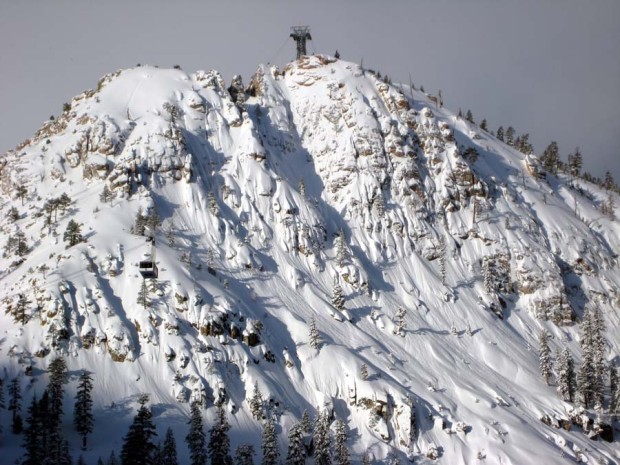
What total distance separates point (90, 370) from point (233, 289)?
28643mm

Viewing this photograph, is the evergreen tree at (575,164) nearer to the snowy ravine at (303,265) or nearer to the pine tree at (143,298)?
the snowy ravine at (303,265)

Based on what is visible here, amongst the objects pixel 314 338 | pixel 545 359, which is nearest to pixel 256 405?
pixel 314 338

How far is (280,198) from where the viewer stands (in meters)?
116

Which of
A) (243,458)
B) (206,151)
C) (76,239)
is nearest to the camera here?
(243,458)

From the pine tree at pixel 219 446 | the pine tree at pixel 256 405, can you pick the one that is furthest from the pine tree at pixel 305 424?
the pine tree at pixel 219 446

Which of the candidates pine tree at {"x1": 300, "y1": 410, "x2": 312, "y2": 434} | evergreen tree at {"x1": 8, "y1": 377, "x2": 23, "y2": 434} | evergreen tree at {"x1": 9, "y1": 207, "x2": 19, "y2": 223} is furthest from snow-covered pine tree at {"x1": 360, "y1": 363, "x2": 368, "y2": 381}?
evergreen tree at {"x1": 9, "y1": 207, "x2": 19, "y2": 223}

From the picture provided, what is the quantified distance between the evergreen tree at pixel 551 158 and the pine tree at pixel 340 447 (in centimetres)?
12882

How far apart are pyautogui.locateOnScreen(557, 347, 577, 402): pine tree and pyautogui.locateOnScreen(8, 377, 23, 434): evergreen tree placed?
3347 inches

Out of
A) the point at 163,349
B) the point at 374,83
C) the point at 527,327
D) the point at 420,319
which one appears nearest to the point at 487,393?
the point at 420,319

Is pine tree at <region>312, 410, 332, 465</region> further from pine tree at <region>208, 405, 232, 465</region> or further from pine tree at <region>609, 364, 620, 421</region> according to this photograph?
pine tree at <region>609, 364, 620, 421</region>

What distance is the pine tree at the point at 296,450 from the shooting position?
68.4 metres

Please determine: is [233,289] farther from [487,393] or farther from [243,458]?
[487,393]

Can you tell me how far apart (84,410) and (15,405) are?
9.23 meters

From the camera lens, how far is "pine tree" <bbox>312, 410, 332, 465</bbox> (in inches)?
2734
